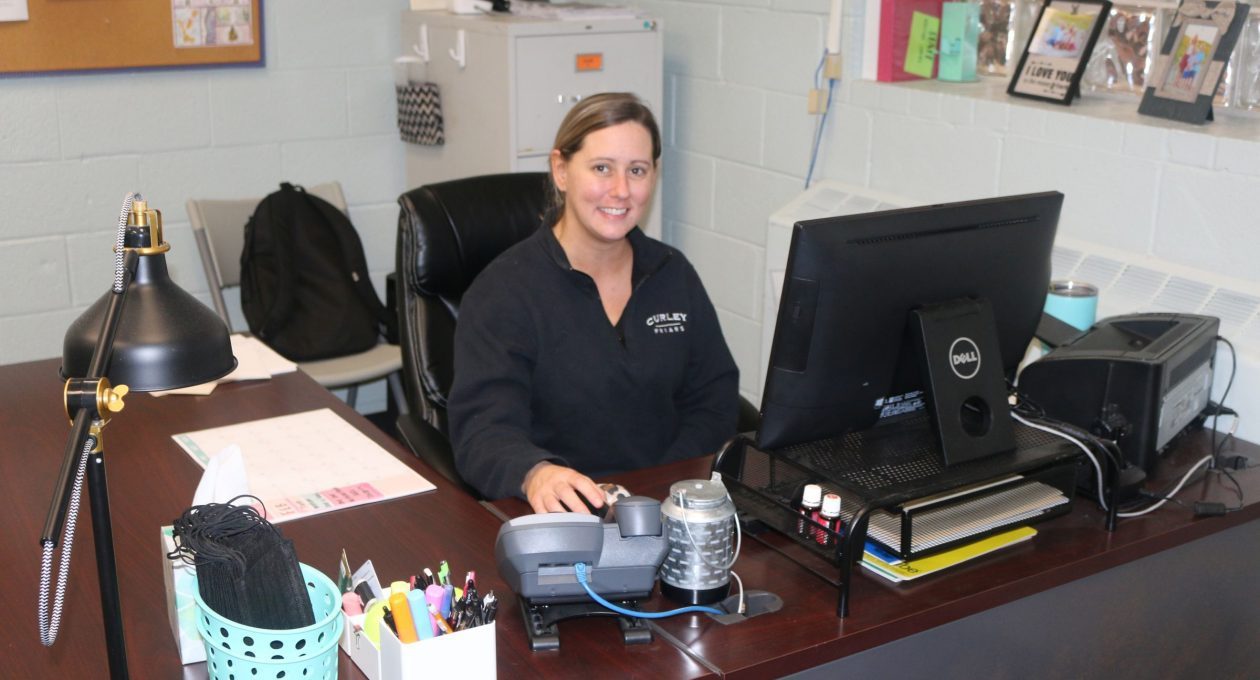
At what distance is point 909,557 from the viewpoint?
5.13 feet

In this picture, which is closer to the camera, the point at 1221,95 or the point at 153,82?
the point at 1221,95

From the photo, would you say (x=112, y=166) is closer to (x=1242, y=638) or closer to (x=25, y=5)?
(x=25, y=5)

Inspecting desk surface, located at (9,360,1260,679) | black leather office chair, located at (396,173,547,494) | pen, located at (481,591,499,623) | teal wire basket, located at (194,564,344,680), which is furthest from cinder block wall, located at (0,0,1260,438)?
teal wire basket, located at (194,564,344,680)

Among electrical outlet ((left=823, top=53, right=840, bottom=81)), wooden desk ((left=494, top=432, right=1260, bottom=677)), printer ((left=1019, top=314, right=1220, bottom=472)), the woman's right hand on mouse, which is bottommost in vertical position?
wooden desk ((left=494, top=432, right=1260, bottom=677))

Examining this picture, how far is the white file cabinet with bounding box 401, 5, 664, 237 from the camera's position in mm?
3223

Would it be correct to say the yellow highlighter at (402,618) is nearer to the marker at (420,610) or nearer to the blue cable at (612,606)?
the marker at (420,610)

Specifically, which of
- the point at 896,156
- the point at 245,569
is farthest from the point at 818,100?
the point at 245,569

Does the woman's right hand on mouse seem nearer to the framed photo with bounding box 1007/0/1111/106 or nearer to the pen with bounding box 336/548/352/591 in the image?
the pen with bounding box 336/548/352/591

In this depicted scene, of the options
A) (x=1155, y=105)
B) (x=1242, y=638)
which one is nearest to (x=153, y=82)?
(x=1155, y=105)

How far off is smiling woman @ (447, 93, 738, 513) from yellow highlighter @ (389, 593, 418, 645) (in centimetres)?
68

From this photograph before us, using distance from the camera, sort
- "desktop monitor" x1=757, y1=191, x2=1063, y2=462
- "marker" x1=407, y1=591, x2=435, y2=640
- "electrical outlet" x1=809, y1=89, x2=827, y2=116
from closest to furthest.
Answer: "marker" x1=407, y1=591, x2=435, y2=640, "desktop monitor" x1=757, y1=191, x2=1063, y2=462, "electrical outlet" x1=809, y1=89, x2=827, y2=116

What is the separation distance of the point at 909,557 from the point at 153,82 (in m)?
2.61

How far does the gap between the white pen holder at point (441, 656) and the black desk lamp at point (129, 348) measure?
0.25m

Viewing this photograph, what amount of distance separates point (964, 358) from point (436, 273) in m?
1.05
